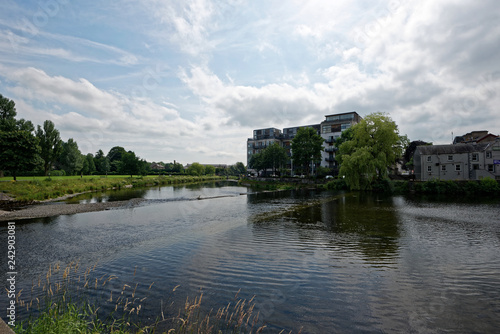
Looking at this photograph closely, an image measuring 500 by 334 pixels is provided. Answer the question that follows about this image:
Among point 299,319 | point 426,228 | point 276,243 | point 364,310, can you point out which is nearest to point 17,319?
point 299,319

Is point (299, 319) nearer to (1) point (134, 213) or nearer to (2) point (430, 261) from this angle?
(2) point (430, 261)

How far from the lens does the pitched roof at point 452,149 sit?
5341cm

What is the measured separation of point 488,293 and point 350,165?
4137 cm

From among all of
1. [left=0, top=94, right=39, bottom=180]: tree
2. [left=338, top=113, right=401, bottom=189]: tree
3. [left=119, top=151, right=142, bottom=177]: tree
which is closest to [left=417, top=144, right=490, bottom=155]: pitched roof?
[left=338, top=113, right=401, bottom=189]: tree

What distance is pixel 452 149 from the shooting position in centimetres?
5656

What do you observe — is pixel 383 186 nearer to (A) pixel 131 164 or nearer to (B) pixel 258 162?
(B) pixel 258 162

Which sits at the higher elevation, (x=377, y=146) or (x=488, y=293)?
(x=377, y=146)

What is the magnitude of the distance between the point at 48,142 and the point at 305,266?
75.8 m

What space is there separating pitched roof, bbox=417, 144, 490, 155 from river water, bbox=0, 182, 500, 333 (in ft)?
149

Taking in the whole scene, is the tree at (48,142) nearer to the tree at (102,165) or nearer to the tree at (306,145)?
the tree at (102,165)

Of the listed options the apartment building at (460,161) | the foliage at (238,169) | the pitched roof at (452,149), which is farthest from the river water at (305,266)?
the foliage at (238,169)

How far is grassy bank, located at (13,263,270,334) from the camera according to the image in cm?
556

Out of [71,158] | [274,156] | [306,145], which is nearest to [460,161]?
→ [306,145]

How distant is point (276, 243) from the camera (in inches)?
557
